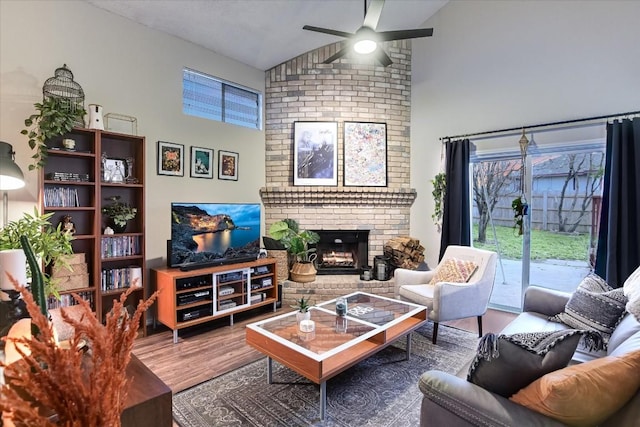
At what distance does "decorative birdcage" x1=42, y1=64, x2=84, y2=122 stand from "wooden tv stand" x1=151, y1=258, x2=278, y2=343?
164 centimetres

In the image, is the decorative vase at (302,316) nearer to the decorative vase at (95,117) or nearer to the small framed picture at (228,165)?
the small framed picture at (228,165)

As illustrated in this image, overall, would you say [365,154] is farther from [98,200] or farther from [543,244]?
[98,200]

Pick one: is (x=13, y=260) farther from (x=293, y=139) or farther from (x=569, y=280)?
(x=569, y=280)

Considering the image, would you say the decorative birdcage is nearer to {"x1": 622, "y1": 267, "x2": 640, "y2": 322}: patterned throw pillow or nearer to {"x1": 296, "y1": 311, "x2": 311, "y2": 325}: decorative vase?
{"x1": 296, "y1": 311, "x2": 311, "y2": 325}: decorative vase

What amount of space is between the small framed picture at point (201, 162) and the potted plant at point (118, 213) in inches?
32.4

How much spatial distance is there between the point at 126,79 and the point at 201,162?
1.08 metres

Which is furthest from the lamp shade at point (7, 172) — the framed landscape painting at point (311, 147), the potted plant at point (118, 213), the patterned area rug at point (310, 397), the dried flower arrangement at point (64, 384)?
the framed landscape painting at point (311, 147)

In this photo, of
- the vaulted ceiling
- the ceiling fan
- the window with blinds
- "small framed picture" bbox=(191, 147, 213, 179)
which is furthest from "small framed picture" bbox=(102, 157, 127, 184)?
the ceiling fan

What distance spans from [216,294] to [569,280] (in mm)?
3857

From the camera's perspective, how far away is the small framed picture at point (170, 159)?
3469mm

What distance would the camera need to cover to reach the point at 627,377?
1138mm

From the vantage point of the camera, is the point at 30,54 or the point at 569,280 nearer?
the point at 30,54

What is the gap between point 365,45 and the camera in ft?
9.02

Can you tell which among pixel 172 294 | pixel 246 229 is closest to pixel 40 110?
pixel 172 294
